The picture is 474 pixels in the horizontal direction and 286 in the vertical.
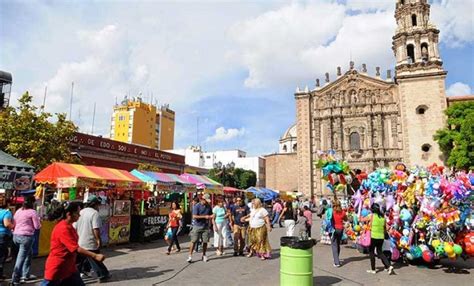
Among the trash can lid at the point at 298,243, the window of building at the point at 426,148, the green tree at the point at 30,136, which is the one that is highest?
the window of building at the point at 426,148

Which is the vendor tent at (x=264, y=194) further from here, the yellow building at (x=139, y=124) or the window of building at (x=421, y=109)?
the yellow building at (x=139, y=124)

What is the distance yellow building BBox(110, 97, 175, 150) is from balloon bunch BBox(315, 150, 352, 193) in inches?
2730

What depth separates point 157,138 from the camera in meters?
84.4

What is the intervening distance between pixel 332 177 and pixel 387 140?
32767 mm

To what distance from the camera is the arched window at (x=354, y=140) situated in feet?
145

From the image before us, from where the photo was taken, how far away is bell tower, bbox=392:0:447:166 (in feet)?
128

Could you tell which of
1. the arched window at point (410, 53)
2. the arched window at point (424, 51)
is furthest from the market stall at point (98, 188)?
the arched window at point (424, 51)

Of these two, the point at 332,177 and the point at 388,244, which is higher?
the point at 332,177

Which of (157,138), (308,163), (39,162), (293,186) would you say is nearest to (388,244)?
(39,162)

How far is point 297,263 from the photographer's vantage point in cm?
597

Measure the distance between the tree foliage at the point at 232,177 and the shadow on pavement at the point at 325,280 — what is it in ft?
144

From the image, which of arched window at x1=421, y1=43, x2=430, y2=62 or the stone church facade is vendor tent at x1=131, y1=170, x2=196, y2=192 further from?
arched window at x1=421, y1=43, x2=430, y2=62

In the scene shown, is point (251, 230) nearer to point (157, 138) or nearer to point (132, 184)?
point (132, 184)

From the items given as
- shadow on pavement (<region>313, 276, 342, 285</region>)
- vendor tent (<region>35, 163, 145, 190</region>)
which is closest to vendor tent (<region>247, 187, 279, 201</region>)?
vendor tent (<region>35, 163, 145, 190</region>)
